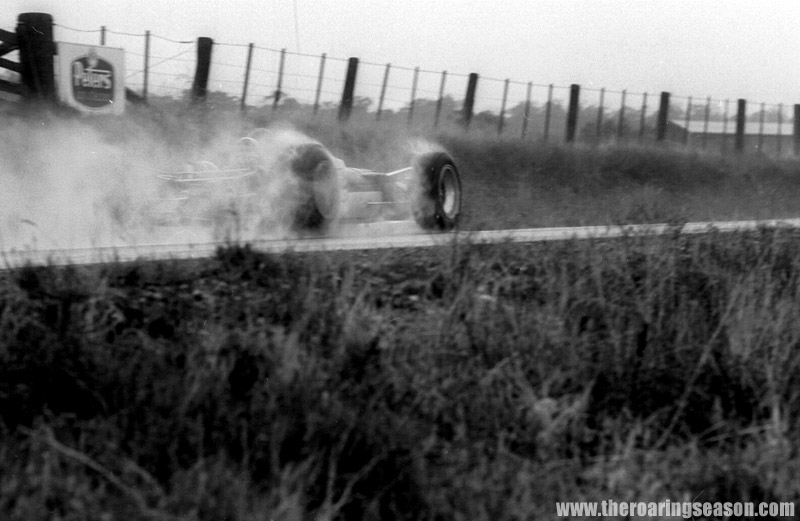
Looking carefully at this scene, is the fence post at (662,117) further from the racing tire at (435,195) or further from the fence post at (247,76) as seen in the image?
the racing tire at (435,195)

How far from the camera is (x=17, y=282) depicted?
6.01m

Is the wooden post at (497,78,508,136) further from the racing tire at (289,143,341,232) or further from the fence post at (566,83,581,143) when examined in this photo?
the racing tire at (289,143,341,232)

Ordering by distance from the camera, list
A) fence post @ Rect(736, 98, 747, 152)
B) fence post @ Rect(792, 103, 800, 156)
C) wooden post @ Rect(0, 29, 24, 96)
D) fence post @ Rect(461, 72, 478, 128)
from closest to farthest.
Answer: wooden post @ Rect(0, 29, 24, 96) < fence post @ Rect(461, 72, 478, 128) < fence post @ Rect(736, 98, 747, 152) < fence post @ Rect(792, 103, 800, 156)

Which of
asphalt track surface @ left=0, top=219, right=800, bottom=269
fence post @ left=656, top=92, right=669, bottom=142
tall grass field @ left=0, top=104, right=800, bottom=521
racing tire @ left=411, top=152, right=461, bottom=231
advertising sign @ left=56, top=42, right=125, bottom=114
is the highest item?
fence post @ left=656, top=92, right=669, bottom=142

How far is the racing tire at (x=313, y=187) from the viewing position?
10.1 m

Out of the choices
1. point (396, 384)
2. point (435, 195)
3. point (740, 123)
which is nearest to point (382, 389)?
point (396, 384)

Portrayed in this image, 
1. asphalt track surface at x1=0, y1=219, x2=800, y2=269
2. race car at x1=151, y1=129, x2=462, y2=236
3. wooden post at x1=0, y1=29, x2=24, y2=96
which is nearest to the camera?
asphalt track surface at x1=0, y1=219, x2=800, y2=269

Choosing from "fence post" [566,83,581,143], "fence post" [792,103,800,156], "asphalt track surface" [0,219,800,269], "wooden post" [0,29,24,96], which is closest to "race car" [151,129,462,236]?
"asphalt track surface" [0,219,800,269]

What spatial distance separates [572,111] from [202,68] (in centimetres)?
1242

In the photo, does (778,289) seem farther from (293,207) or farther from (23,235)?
(23,235)

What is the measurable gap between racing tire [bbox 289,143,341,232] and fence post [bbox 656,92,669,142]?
25.1 metres

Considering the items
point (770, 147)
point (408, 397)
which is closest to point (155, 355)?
point (408, 397)

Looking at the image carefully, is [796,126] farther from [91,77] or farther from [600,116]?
[91,77]

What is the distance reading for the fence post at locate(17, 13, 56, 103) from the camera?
1647 cm
